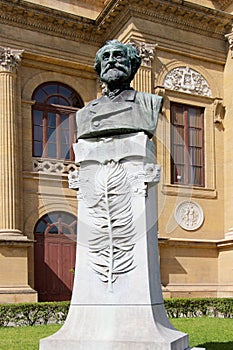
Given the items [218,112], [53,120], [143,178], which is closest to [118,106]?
[143,178]

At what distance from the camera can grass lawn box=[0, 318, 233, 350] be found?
31.4ft

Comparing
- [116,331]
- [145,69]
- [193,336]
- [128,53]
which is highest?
[145,69]

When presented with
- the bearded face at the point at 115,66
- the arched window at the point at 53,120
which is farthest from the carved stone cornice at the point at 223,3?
the bearded face at the point at 115,66

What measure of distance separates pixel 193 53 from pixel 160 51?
1.58m

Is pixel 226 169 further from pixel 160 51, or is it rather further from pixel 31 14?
pixel 31 14

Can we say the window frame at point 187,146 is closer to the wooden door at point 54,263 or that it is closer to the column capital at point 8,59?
the wooden door at point 54,263

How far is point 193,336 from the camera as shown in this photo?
35.0ft

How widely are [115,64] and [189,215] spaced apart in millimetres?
14940

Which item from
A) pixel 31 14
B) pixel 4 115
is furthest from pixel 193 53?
pixel 4 115

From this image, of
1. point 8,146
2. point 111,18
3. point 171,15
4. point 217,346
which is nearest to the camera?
point 217,346

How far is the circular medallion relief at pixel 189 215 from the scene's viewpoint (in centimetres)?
2097

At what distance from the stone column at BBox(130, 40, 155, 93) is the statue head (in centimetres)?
1357

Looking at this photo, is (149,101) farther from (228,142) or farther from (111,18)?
(111,18)

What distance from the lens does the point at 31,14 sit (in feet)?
69.5
